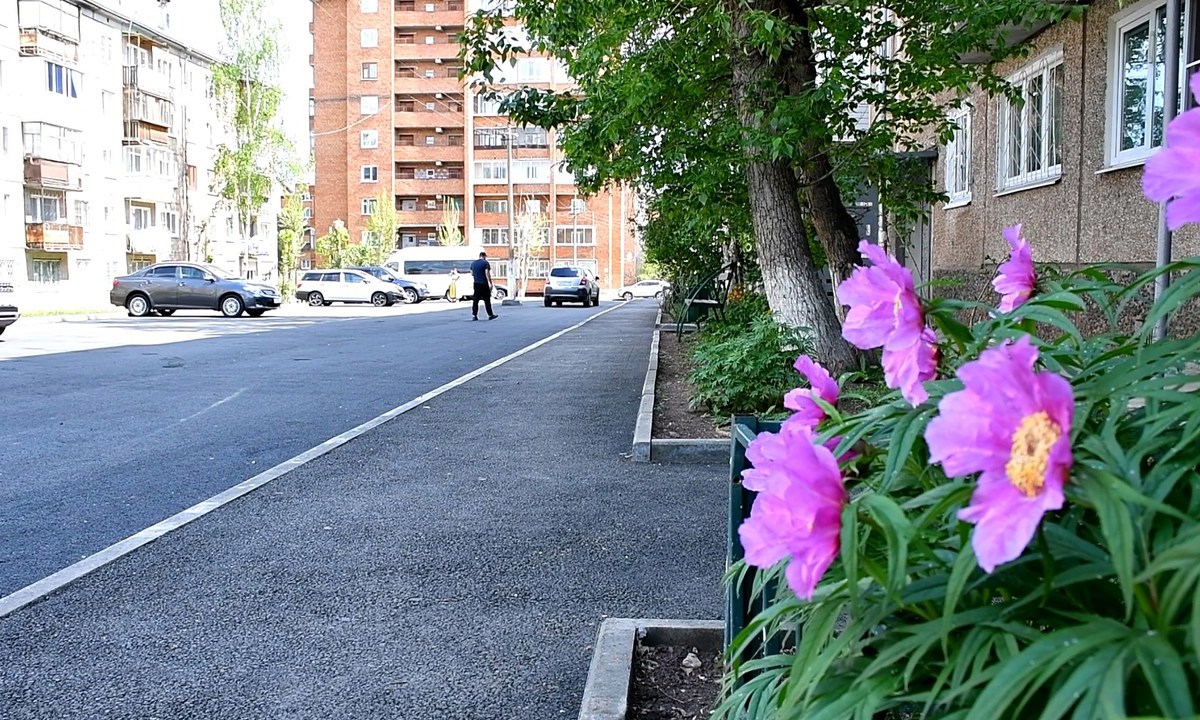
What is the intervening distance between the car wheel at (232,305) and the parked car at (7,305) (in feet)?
38.2

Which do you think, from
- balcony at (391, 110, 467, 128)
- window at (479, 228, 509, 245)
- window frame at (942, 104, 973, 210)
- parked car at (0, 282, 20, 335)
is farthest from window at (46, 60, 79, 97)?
window at (479, 228, 509, 245)

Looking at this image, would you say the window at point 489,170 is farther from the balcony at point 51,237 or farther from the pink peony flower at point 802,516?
the pink peony flower at point 802,516

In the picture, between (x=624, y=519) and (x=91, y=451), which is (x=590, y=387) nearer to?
(x=91, y=451)

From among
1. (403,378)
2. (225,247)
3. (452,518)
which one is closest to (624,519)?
(452,518)

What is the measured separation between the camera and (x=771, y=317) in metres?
10.3

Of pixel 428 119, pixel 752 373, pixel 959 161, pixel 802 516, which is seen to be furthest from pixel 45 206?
pixel 802 516

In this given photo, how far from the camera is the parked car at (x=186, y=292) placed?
111ft

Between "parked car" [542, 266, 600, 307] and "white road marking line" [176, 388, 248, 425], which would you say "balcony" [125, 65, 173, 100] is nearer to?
"parked car" [542, 266, 600, 307]

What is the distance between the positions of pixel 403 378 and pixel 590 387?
8.69ft

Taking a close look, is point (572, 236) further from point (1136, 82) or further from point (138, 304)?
point (1136, 82)

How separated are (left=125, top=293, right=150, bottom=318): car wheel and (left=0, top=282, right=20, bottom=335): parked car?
12.1 metres

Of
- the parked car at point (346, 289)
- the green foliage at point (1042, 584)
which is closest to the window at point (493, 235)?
the parked car at point (346, 289)

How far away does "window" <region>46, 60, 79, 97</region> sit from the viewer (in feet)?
158

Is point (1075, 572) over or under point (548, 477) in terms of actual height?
over
